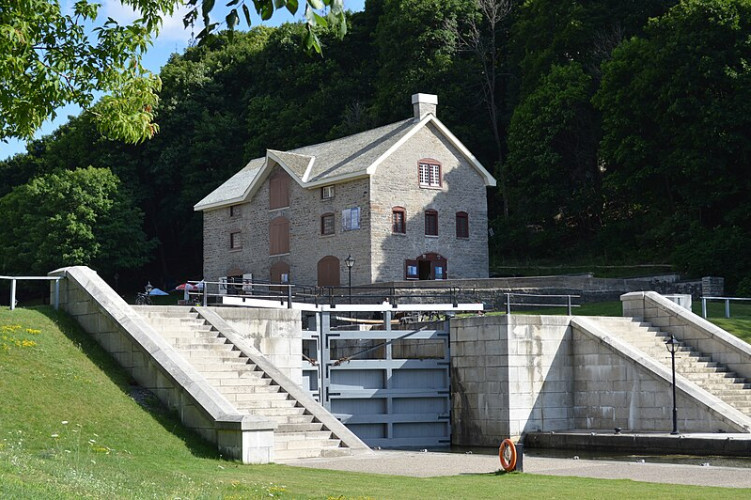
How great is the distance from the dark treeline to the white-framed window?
10330mm

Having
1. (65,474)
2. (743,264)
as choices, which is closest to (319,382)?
(65,474)

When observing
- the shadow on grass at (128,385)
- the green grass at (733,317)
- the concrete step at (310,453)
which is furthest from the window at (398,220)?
the concrete step at (310,453)

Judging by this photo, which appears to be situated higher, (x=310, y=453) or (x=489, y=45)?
(x=489, y=45)

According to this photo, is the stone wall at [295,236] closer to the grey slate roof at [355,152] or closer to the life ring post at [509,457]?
the grey slate roof at [355,152]

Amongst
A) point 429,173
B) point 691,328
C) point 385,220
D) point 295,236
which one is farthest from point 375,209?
point 691,328

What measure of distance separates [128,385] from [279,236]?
3059cm

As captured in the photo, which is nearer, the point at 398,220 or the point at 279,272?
Answer: the point at 398,220

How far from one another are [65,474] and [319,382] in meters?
16.5

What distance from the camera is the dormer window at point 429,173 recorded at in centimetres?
4831

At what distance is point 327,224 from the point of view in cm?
4875

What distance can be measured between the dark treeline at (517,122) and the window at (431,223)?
27.7 ft

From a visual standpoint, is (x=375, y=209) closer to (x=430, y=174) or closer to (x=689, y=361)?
(x=430, y=174)

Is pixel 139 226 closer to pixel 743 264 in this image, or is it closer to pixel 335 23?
pixel 743 264

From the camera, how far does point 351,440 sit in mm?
20734
